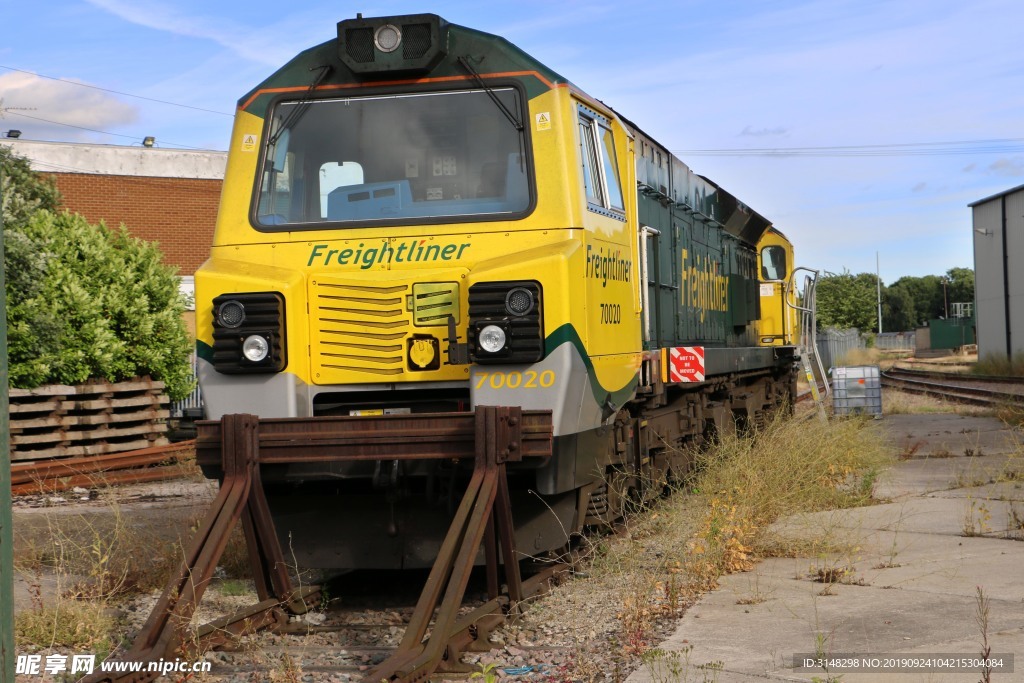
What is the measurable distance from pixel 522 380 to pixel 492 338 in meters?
0.28

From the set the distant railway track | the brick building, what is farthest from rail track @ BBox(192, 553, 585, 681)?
the brick building

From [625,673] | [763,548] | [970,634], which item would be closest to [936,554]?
[763,548]

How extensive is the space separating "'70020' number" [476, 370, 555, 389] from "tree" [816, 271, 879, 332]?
3002 inches

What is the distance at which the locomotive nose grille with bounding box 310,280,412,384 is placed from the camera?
6.43 metres

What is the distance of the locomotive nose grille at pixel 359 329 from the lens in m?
6.43

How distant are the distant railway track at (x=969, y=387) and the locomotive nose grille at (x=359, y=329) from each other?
1562cm

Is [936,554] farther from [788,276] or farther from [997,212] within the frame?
[997,212]

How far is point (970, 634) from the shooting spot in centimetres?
512

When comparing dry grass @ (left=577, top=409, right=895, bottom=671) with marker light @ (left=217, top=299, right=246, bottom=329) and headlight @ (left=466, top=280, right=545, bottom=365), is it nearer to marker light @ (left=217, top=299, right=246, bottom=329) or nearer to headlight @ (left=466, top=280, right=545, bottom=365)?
headlight @ (left=466, top=280, right=545, bottom=365)

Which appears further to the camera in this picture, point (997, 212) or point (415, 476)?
point (997, 212)

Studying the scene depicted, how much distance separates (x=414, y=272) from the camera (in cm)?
645

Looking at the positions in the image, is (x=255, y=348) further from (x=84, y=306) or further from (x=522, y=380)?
(x=84, y=306)

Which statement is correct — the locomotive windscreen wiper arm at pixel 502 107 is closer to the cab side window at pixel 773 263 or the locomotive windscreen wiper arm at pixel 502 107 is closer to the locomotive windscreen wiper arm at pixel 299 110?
the locomotive windscreen wiper arm at pixel 299 110

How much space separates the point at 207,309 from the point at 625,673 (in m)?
3.24
